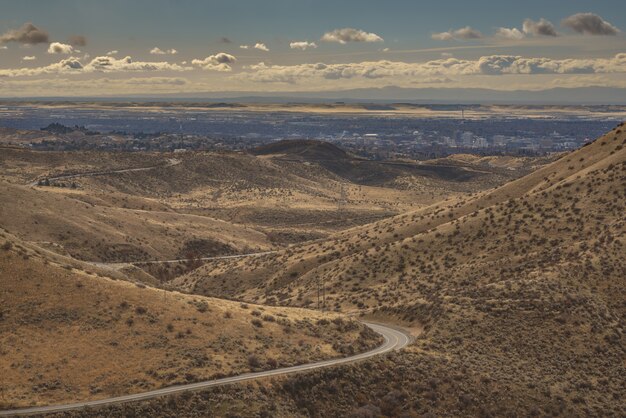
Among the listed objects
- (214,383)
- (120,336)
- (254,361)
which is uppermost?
(120,336)

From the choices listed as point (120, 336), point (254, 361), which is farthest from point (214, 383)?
→ point (120, 336)

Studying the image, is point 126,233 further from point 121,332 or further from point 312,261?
point 121,332

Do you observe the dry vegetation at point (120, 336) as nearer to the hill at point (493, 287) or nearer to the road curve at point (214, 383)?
the road curve at point (214, 383)

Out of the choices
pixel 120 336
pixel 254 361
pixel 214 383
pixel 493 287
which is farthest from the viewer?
pixel 493 287

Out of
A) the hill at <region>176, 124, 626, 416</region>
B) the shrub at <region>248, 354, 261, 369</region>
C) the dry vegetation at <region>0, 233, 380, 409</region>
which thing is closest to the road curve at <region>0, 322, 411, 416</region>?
the dry vegetation at <region>0, 233, 380, 409</region>

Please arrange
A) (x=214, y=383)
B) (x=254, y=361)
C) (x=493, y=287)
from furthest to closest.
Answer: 1. (x=493, y=287)
2. (x=254, y=361)
3. (x=214, y=383)

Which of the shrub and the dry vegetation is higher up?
the dry vegetation

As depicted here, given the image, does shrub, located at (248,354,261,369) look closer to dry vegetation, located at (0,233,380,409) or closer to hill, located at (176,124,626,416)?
dry vegetation, located at (0,233,380,409)

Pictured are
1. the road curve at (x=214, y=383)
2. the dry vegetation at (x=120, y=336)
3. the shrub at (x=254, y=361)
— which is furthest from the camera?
the shrub at (x=254, y=361)

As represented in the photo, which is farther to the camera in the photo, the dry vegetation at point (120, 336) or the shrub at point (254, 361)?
the shrub at point (254, 361)

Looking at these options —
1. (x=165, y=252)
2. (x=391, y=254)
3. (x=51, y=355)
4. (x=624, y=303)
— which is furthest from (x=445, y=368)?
(x=165, y=252)

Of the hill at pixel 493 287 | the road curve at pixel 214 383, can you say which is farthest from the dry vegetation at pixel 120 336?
the hill at pixel 493 287

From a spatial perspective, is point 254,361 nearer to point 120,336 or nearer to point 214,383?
point 214,383
